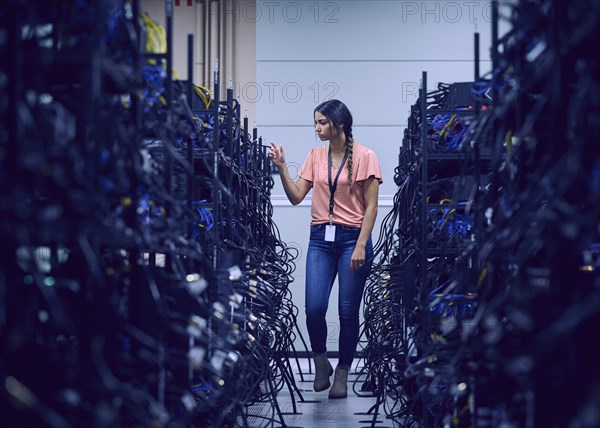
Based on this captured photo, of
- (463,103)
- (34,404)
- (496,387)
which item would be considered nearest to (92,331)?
(34,404)

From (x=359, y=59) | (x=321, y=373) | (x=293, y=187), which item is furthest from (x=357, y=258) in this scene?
(x=359, y=59)

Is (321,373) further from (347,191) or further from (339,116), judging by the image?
(339,116)

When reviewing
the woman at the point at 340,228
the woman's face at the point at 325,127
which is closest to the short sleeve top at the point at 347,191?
the woman at the point at 340,228

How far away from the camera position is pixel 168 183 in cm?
201

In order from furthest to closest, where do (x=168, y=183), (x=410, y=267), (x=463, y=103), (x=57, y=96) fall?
(x=463, y=103) < (x=410, y=267) < (x=168, y=183) < (x=57, y=96)

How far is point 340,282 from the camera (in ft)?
12.1

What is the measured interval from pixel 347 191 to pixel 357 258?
1.19 feet

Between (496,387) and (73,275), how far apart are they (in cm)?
97

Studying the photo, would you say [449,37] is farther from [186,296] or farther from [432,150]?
[186,296]

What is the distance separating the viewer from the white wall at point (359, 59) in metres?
5.62

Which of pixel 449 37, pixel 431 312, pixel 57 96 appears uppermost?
pixel 449 37

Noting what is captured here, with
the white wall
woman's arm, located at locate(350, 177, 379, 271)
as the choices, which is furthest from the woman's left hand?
the white wall

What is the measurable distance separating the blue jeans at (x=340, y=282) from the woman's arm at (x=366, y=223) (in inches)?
2.6

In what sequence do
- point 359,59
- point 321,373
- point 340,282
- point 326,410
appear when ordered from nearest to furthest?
point 326,410
point 340,282
point 321,373
point 359,59
